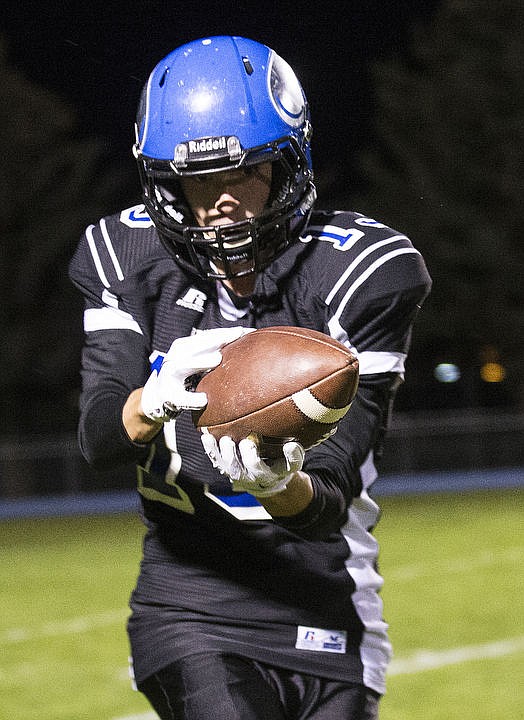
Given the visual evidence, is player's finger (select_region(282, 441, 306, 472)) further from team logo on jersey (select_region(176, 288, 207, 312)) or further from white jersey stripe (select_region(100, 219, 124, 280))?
white jersey stripe (select_region(100, 219, 124, 280))

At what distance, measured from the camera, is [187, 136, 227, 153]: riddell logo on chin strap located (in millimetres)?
2641

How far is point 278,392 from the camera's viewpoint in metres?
2.30

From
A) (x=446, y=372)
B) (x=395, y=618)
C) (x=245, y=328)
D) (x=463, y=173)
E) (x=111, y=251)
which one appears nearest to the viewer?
(x=245, y=328)

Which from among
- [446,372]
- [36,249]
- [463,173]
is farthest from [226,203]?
[446,372]

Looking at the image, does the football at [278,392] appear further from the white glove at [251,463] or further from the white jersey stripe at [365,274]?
the white jersey stripe at [365,274]

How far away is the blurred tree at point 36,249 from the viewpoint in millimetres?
24562

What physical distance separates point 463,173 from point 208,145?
2552 centimetres

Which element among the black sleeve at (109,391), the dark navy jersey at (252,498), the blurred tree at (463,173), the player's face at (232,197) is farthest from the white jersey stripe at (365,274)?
the blurred tree at (463,173)

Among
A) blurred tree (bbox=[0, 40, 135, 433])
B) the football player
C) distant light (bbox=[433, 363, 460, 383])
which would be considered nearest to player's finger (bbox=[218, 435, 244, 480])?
the football player

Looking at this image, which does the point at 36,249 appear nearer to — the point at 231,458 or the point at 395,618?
the point at 395,618

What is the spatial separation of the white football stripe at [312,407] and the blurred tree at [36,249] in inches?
881

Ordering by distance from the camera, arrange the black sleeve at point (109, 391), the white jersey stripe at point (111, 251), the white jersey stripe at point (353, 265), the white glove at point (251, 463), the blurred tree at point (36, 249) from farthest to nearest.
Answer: the blurred tree at point (36, 249)
the white jersey stripe at point (111, 251)
the white jersey stripe at point (353, 265)
the black sleeve at point (109, 391)
the white glove at point (251, 463)

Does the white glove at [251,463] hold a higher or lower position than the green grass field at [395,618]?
higher

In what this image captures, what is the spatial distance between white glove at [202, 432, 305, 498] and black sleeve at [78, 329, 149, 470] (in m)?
0.22
